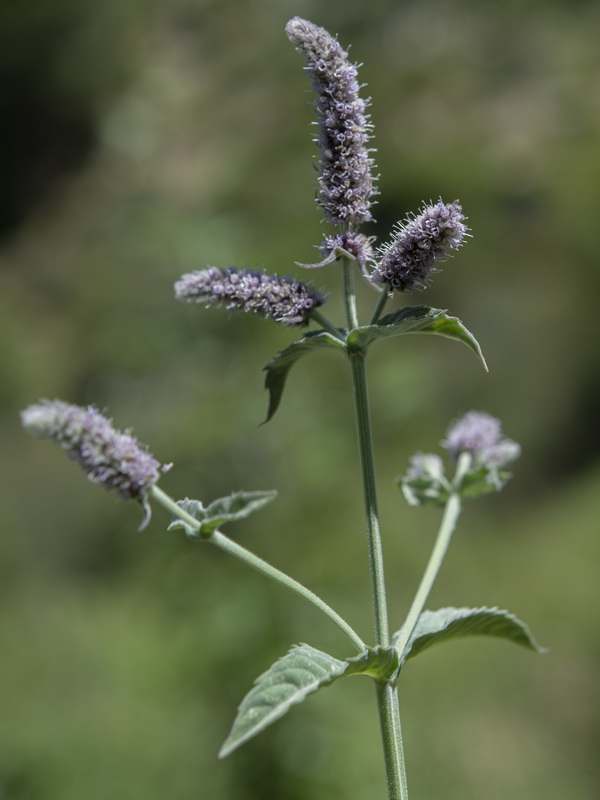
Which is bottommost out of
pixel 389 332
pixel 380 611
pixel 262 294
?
pixel 380 611

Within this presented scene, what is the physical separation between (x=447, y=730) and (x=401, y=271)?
3.42 m

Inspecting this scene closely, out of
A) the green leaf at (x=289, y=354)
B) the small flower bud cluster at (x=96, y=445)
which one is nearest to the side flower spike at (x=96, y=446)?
the small flower bud cluster at (x=96, y=445)

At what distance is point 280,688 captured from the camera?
1.03 m

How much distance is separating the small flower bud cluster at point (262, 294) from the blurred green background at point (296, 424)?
2.6 inches

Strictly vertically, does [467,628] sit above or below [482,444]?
below

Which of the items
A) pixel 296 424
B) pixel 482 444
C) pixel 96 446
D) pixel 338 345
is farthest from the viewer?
pixel 296 424

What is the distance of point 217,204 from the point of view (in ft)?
27.5

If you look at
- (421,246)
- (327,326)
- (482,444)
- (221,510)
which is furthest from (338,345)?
(482,444)

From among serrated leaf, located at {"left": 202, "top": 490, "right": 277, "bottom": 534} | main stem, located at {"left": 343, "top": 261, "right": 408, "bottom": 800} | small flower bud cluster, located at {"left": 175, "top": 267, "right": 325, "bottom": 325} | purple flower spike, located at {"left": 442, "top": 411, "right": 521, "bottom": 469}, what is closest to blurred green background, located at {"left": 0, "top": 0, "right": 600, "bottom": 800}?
small flower bud cluster, located at {"left": 175, "top": 267, "right": 325, "bottom": 325}

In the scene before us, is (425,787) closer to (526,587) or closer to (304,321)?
(526,587)

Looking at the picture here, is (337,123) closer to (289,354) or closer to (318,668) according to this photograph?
(289,354)

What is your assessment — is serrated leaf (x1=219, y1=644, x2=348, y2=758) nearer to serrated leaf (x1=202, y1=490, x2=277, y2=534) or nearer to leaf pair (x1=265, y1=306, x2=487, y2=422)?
serrated leaf (x1=202, y1=490, x2=277, y2=534)

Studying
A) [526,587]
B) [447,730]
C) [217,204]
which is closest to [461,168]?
[217,204]

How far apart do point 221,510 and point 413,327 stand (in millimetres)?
388
